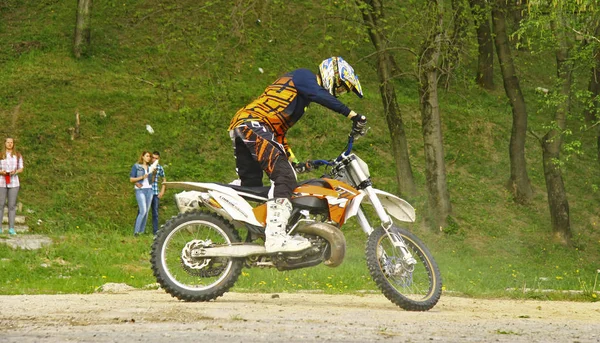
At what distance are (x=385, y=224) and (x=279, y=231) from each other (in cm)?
102

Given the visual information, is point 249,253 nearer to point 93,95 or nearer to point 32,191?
point 32,191

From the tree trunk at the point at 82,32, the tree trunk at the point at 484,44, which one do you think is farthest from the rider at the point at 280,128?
the tree trunk at the point at 82,32

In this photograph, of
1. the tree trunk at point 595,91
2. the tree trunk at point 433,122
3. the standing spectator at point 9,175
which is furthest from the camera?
the tree trunk at point 433,122

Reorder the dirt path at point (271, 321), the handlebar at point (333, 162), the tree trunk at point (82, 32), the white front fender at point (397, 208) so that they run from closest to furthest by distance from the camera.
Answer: the dirt path at point (271, 321) → the handlebar at point (333, 162) → the white front fender at point (397, 208) → the tree trunk at point (82, 32)

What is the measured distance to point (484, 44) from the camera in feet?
83.9

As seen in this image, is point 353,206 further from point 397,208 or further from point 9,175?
point 9,175

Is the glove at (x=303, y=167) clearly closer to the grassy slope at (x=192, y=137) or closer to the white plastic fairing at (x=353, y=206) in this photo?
the white plastic fairing at (x=353, y=206)

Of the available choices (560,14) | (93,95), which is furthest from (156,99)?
(560,14)

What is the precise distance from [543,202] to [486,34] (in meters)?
5.38

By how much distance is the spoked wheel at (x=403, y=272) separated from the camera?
845 cm

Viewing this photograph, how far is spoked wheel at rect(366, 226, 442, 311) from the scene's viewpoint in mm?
8453

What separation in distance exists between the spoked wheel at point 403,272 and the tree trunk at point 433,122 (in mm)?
11751

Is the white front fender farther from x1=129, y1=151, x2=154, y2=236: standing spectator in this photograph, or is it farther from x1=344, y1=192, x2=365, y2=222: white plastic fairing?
x1=129, y1=151, x2=154, y2=236: standing spectator

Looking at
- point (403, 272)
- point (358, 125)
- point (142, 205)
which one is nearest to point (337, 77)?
point (358, 125)
